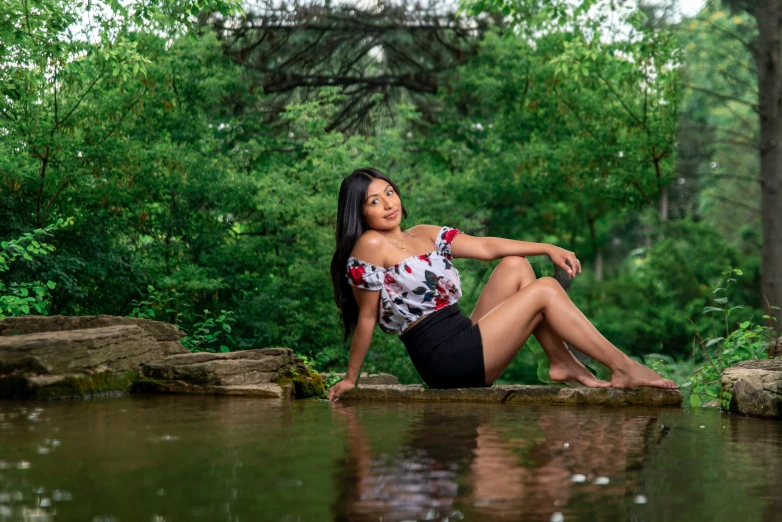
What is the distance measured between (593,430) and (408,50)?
726 inches

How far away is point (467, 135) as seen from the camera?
24.5 meters

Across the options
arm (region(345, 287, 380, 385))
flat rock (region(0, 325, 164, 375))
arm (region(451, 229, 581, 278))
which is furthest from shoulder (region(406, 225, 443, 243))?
flat rock (region(0, 325, 164, 375))

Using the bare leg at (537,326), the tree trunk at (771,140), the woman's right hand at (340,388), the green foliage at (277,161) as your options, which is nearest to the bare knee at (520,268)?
the bare leg at (537,326)

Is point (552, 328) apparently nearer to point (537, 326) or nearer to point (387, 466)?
point (537, 326)

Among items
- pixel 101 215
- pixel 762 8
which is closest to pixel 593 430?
pixel 762 8

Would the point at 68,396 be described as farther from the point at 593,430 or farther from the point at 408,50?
the point at 408,50

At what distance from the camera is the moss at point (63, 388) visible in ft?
24.1

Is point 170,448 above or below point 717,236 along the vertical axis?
below

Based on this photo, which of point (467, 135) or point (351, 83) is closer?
point (351, 83)

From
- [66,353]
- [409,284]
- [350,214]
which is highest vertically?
[350,214]

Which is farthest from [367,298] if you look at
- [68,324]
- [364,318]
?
[68,324]

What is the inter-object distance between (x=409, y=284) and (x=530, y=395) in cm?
138

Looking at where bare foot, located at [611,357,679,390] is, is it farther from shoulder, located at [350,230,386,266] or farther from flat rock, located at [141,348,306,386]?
flat rock, located at [141,348,306,386]

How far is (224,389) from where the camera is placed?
774 centimetres
